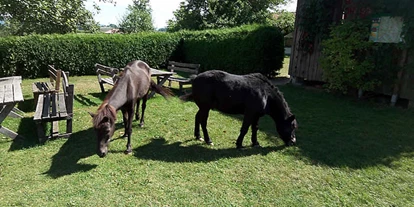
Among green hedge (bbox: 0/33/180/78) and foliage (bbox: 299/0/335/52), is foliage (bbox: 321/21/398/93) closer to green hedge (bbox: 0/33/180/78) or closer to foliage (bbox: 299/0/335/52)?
foliage (bbox: 299/0/335/52)

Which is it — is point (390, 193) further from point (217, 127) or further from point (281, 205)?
point (217, 127)

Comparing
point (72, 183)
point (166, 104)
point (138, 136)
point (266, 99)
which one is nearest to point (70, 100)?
point (138, 136)

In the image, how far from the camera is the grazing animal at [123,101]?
3.53 m

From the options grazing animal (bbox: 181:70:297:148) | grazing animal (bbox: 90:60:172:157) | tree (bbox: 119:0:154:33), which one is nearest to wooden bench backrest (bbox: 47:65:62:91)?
grazing animal (bbox: 90:60:172:157)

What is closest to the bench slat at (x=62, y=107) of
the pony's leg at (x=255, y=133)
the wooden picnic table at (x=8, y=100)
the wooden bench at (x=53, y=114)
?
the wooden bench at (x=53, y=114)

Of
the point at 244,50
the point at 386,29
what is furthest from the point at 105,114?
the point at 244,50

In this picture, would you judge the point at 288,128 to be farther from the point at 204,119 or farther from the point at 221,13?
the point at 221,13

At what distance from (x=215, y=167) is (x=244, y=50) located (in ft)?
26.8

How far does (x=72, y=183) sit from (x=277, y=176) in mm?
2796

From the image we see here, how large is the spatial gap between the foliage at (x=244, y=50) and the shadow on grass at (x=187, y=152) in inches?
275

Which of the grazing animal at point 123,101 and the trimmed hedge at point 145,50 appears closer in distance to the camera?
the grazing animal at point 123,101

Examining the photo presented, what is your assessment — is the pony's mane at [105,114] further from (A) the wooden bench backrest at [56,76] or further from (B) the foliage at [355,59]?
(B) the foliage at [355,59]

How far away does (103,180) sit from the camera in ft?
11.5

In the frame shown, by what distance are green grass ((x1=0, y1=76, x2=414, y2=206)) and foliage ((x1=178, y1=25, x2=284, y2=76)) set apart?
5476 mm
